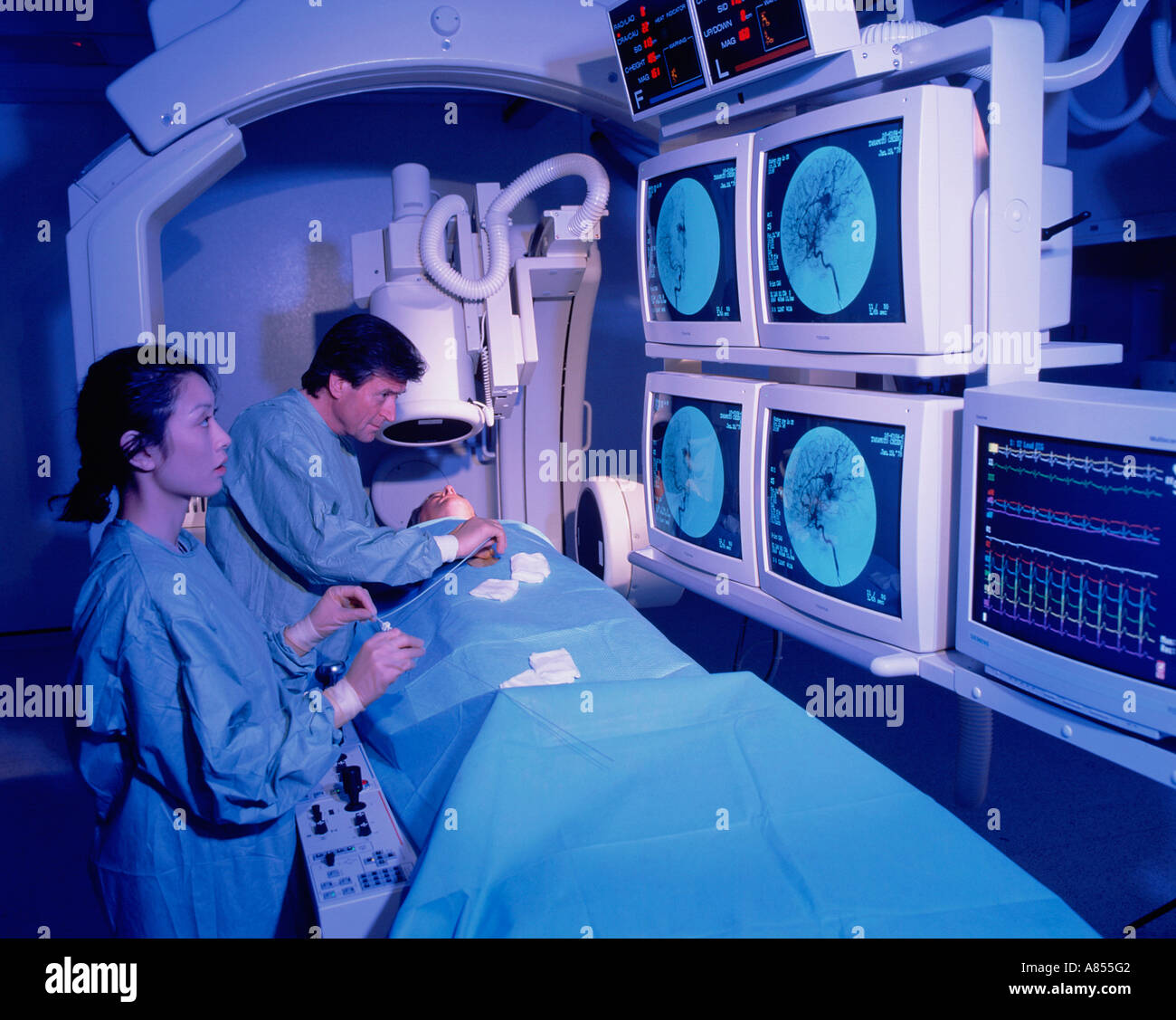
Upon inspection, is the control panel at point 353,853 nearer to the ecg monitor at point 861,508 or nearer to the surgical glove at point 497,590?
the surgical glove at point 497,590

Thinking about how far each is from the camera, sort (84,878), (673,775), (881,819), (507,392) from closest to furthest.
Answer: (881,819), (673,775), (84,878), (507,392)

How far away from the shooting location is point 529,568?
2.59 meters

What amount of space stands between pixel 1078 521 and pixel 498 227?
7.01 ft

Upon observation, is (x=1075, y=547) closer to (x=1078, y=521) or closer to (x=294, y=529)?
(x=1078, y=521)

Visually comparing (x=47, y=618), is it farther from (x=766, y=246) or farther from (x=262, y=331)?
(x=766, y=246)

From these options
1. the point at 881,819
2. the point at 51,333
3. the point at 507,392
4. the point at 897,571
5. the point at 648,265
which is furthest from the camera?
the point at 51,333

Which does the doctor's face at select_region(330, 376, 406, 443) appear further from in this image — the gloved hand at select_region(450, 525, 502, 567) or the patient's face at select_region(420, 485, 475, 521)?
the patient's face at select_region(420, 485, 475, 521)

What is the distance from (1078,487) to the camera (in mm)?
1365

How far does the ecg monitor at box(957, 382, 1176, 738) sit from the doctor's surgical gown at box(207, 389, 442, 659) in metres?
1.32

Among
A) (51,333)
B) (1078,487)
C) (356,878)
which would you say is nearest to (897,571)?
(1078,487)

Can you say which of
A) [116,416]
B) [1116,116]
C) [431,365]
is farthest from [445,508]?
[1116,116]

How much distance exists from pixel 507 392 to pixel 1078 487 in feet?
6.47

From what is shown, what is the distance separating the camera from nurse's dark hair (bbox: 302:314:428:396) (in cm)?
232

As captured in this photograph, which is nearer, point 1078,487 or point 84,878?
point 1078,487
